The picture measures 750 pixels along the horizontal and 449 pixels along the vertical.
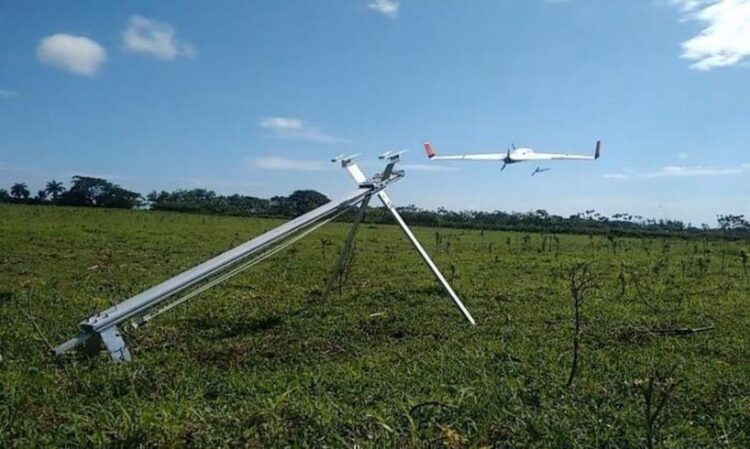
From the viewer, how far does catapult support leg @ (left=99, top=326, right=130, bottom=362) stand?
4488mm

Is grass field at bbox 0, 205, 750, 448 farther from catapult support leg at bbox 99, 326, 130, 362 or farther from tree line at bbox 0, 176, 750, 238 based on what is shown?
tree line at bbox 0, 176, 750, 238

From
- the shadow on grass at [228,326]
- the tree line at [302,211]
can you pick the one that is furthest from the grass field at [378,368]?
the tree line at [302,211]

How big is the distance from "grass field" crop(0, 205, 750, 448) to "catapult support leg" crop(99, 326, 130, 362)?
103 mm

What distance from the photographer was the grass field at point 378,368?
10.8 ft

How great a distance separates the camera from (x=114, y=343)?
456 centimetres

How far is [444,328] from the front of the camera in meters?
6.57

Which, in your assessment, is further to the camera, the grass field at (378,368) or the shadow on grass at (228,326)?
the shadow on grass at (228,326)

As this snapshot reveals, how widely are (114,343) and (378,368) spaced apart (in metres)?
1.96

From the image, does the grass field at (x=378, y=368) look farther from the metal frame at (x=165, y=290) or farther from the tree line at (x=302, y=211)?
the tree line at (x=302, y=211)

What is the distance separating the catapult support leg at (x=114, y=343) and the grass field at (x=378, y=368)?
0.10 m

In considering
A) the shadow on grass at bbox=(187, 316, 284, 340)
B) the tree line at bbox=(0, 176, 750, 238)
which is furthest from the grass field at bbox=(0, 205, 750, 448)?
the tree line at bbox=(0, 176, 750, 238)

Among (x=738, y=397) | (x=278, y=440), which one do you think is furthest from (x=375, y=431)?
(x=738, y=397)

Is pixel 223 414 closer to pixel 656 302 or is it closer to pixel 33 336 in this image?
pixel 33 336

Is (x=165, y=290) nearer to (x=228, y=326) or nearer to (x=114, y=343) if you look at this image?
(x=114, y=343)
